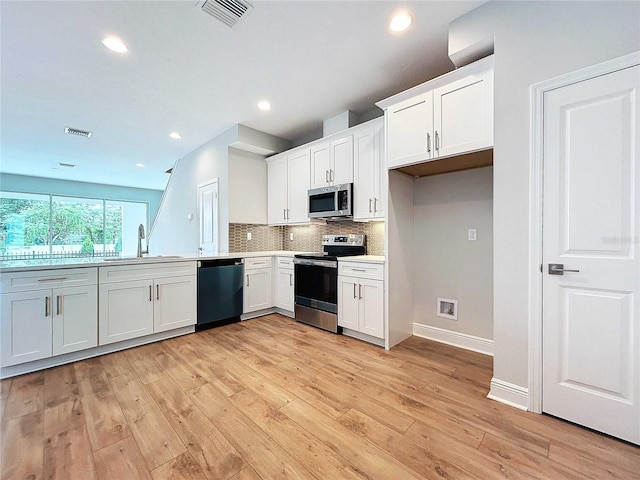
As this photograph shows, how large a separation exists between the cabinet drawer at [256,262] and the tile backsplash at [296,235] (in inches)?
24.0

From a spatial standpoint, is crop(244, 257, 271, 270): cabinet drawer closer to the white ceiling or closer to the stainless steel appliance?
the stainless steel appliance

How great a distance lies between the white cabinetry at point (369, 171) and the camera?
3.10m

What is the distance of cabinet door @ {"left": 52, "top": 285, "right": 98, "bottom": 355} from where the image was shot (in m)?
2.47

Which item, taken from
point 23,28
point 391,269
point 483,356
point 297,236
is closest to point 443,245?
point 391,269

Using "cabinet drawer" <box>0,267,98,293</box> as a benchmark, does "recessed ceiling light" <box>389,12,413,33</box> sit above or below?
above

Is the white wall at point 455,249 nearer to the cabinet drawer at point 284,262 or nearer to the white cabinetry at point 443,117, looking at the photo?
the white cabinetry at point 443,117

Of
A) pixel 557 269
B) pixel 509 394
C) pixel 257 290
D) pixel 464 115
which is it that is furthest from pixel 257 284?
pixel 557 269

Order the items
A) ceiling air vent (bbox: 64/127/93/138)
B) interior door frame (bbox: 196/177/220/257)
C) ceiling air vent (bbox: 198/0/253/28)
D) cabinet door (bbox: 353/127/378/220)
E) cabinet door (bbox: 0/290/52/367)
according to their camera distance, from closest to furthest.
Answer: ceiling air vent (bbox: 198/0/253/28)
cabinet door (bbox: 0/290/52/367)
cabinet door (bbox: 353/127/378/220)
ceiling air vent (bbox: 64/127/93/138)
interior door frame (bbox: 196/177/220/257)

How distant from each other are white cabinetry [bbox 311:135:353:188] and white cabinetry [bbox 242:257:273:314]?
1.41m

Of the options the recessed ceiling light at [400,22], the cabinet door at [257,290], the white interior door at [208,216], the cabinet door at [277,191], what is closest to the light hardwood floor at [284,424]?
the cabinet door at [257,290]

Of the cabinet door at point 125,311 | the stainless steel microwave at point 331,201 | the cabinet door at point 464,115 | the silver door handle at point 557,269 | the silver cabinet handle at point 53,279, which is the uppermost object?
the cabinet door at point 464,115

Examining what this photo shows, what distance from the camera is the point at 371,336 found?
298 cm

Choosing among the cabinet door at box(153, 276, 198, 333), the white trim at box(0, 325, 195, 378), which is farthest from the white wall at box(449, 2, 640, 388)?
the white trim at box(0, 325, 195, 378)

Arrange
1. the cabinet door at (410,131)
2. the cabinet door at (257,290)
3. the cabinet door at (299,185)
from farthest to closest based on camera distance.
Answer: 1. the cabinet door at (299,185)
2. the cabinet door at (257,290)
3. the cabinet door at (410,131)
